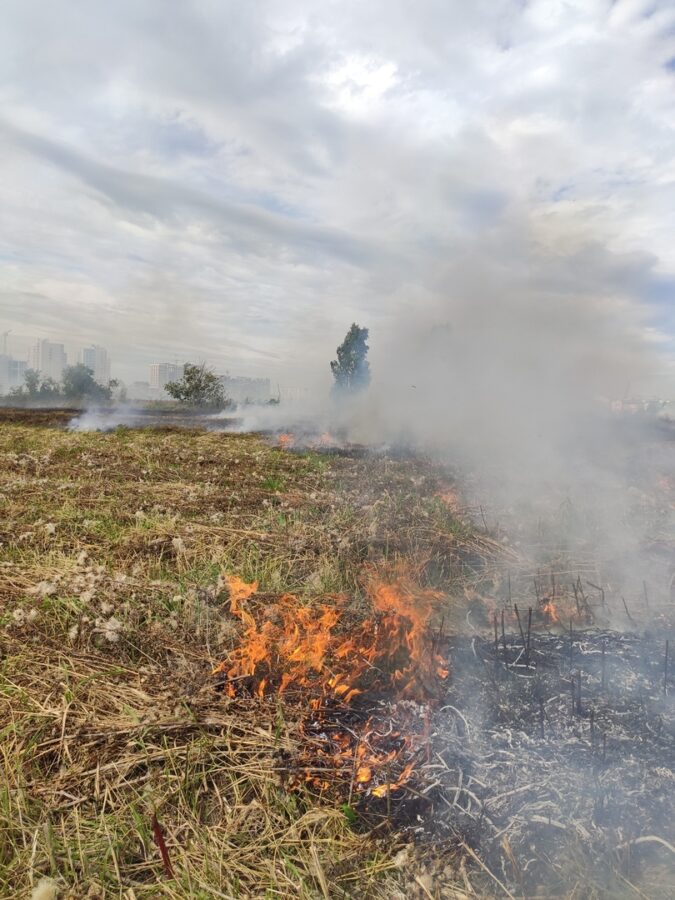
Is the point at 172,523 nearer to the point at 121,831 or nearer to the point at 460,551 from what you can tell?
the point at 460,551

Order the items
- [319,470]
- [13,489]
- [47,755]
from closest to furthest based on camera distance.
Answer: [47,755]
[13,489]
[319,470]

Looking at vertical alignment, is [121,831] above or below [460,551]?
below

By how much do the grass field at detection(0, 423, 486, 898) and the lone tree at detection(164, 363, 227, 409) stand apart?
33279mm

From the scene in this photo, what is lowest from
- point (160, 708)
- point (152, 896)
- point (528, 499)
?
point (152, 896)

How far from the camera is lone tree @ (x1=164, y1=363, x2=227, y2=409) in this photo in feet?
131

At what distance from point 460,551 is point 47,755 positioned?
183 inches

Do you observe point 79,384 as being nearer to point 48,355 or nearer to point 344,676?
point 344,676

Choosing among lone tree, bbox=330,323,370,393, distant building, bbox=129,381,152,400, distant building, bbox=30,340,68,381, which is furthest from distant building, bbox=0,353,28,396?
lone tree, bbox=330,323,370,393

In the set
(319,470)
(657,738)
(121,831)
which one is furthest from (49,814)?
(319,470)

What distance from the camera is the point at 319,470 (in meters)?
11.4

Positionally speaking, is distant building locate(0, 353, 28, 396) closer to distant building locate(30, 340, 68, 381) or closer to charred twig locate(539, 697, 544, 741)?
distant building locate(30, 340, 68, 381)

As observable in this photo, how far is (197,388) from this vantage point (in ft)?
132

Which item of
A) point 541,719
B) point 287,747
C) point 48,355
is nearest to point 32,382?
point 287,747

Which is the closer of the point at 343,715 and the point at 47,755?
the point at 47,755
